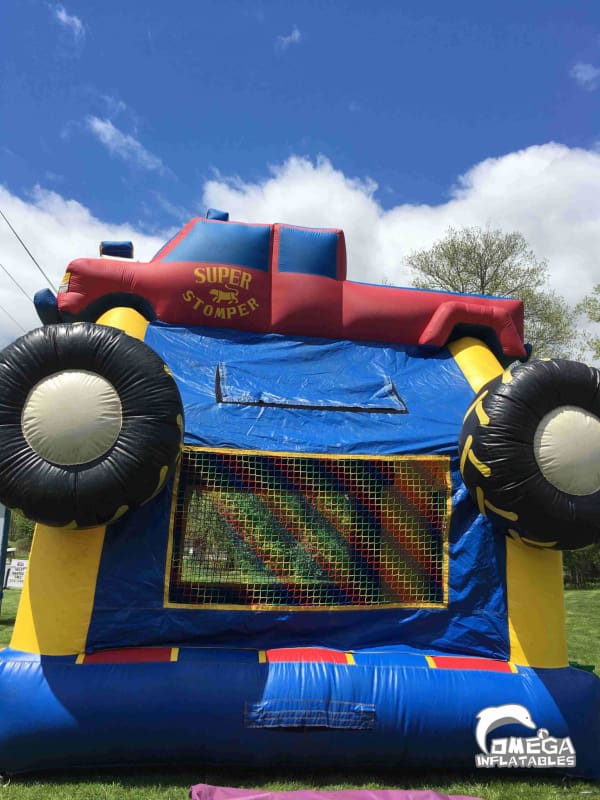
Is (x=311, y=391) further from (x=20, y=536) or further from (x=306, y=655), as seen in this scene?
(x=20, y=536)

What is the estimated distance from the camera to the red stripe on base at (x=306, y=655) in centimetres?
317

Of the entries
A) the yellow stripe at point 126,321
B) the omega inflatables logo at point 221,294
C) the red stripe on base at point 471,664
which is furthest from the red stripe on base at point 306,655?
the omega inflatables logo at point 221,294

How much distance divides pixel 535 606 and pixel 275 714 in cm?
155

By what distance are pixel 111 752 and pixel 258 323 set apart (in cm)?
297

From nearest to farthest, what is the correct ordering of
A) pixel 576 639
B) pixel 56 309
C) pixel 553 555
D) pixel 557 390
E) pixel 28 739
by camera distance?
pixel 28 739 → pixel 557 390 → pixel 553 555 → pixel 56 309 → pixel 576 639

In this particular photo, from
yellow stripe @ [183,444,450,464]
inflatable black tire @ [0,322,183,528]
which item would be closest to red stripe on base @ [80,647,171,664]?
inflatable black tire @ [0,322,183,528]

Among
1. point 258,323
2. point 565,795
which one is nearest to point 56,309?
point 258,323

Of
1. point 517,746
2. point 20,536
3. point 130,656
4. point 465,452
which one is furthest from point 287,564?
point 20,536

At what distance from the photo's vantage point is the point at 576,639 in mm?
7137

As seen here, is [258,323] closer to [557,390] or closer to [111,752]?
[557,390]

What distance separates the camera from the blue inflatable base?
114 inches

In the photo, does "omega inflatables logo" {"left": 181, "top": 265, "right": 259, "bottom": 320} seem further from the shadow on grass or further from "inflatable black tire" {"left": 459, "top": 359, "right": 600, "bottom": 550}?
the shadow on grass

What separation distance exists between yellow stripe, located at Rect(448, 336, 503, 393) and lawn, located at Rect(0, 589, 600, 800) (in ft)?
7.64

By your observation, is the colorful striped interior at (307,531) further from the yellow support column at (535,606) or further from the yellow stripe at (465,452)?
the yellow support column at (535,606)
